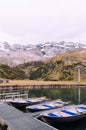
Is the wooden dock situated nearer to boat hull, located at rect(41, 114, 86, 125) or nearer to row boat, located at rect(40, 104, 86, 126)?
boat hull, located at rect(41, 114, 86, 125)

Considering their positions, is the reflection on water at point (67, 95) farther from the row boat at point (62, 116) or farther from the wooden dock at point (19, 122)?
the wooden dock at point (19, 122)

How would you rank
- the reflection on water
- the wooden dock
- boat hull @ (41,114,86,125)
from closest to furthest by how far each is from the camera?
the wooden dock < boat hull @ (41,114,86,125) < the reflection on water

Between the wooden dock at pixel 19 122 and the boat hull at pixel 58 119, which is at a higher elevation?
the wooden dock at pixel 19 122

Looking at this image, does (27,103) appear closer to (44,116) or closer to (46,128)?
(44,116)

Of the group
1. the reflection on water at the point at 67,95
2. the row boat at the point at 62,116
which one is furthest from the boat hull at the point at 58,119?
the reflection on water at the point at 67,95

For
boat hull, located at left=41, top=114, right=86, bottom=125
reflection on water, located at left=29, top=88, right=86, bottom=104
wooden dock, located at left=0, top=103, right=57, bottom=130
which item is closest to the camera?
wooden dock, located at left=0, top=103, right=57, bottom=130

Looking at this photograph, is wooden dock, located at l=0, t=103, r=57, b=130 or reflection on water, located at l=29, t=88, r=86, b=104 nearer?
wooden dock, located at l=0, t=103, r=57, b=130

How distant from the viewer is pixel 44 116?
39.8 metres

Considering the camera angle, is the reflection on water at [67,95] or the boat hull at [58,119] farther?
the reflection on water at [67,95]

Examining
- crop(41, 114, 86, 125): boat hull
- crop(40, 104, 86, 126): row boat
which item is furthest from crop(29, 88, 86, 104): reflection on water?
crop(41, 114, 86, 125): boat hull

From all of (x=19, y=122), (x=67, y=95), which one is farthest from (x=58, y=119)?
(x=67, y=95)

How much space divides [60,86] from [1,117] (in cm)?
10576

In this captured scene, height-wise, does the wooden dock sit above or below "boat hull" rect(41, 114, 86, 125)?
above

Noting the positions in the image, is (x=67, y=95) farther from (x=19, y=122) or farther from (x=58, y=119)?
(x=19, y=122)
